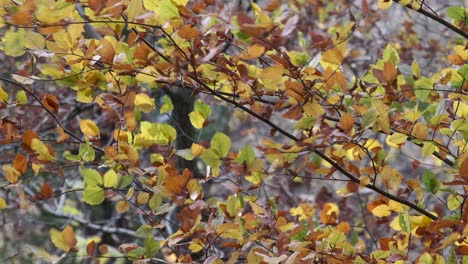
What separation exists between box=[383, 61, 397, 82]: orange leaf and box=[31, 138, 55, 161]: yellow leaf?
868 mm

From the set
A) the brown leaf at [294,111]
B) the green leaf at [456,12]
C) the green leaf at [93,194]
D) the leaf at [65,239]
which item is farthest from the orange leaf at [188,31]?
the green leaf at [456,12]

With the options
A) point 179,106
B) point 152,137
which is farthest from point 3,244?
point 152,137

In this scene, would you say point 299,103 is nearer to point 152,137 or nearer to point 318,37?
point 318,37

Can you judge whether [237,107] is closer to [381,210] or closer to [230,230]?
[230,230]

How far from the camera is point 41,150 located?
161cm

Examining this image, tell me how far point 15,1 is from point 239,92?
575 millimetres

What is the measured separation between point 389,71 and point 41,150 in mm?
890

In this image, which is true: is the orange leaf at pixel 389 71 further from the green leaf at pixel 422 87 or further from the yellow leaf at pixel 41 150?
the yellow leaf at pixel 41 150

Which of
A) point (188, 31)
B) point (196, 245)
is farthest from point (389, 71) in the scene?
point (196, 245)

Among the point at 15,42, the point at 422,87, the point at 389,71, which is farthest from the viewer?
the point at 422,87

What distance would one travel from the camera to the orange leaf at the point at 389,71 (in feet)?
5.16

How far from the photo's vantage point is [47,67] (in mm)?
1632

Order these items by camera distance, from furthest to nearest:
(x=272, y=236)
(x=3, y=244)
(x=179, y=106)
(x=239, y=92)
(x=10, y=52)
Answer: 1. (x=3, y=244)
2. (x=179, y=106)
3. (x=272, y=236)
4. (x=239, y=92)
5. (x=10, y=52)

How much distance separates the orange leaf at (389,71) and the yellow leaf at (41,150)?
87 centimetres
